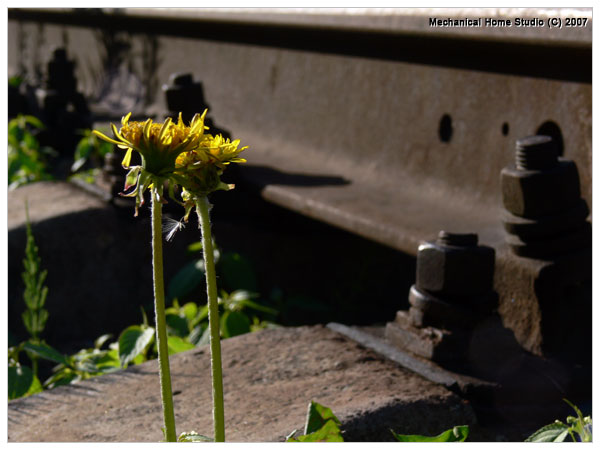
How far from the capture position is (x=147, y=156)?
47.2 inches

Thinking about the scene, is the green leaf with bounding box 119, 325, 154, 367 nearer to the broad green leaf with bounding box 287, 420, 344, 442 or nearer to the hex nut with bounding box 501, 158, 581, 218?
the broad green leaf with bounding box 287, 420, 344, 442

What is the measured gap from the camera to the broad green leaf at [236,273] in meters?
3.44

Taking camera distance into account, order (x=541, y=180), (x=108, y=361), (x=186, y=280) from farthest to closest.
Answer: (x=186, y=280)
(x=108, y=361)
(x=541, y=180)

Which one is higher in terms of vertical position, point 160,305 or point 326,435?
point 160,305

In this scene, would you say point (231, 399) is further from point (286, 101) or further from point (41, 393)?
point (286, 101)

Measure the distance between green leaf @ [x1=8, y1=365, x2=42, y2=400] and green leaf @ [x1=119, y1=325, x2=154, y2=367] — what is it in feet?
0.95

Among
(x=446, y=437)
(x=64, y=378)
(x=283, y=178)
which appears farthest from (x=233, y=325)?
(x=446, y=437)

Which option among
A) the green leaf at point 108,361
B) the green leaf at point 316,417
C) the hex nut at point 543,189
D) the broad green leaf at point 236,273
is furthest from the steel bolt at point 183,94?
the green leaf at point 316,417

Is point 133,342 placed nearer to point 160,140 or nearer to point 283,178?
point 283,178

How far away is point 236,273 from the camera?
345 cm

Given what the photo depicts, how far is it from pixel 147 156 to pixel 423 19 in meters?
1.89

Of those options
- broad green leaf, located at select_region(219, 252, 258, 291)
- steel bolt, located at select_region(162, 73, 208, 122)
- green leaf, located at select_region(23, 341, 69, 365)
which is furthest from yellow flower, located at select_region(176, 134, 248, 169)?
steel bolt, located at select_region(162, 73, 208, 122)

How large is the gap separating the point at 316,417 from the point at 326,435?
8cm

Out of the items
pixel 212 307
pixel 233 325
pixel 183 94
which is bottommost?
pixel 233 325
